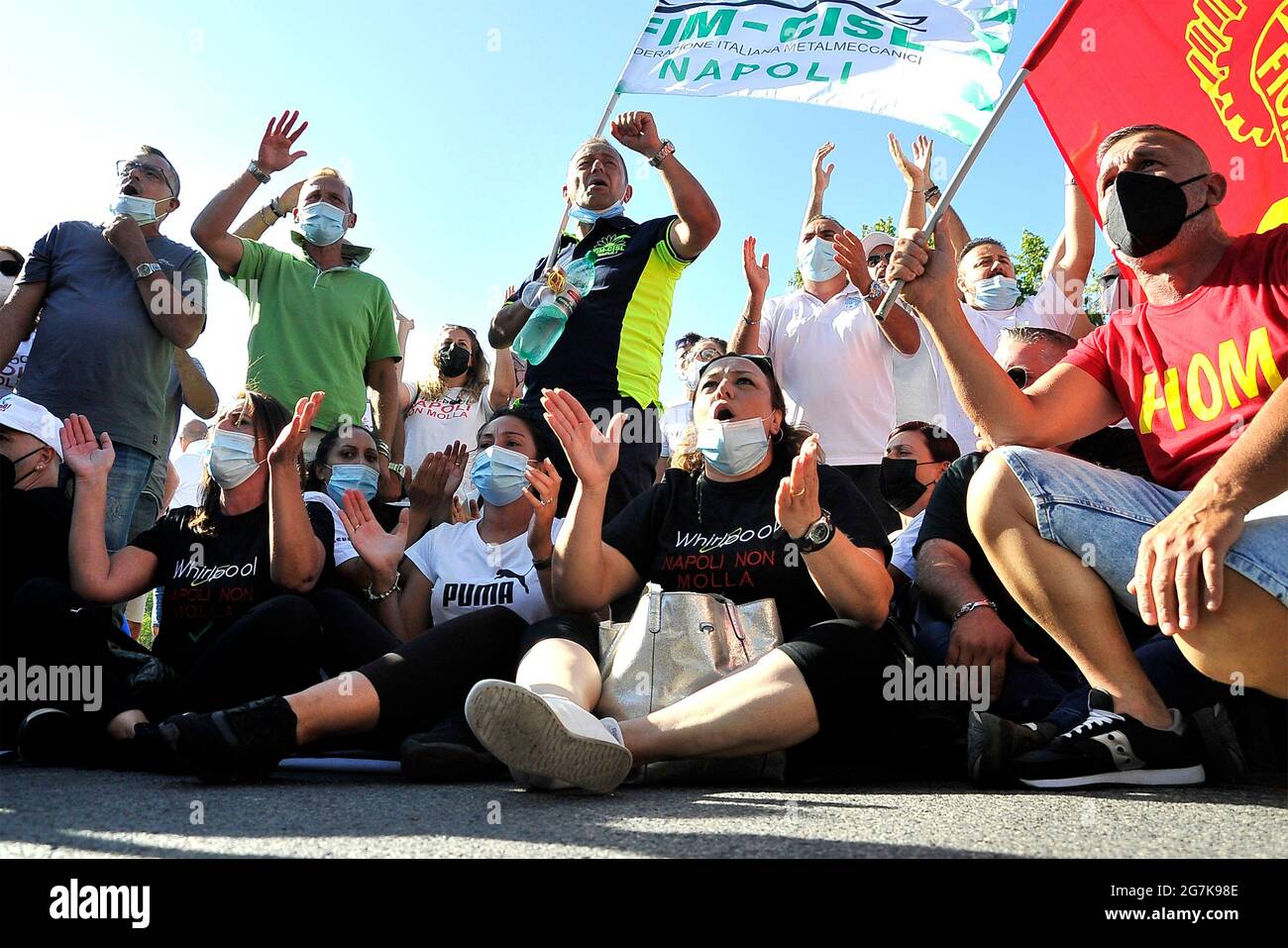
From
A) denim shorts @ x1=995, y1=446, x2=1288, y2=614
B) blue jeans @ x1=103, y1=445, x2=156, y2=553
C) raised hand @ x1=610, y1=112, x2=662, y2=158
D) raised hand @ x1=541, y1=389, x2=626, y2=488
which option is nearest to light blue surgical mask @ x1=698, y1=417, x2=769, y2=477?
raised hand @ x1=541, y1=389, x2=626, y2=488

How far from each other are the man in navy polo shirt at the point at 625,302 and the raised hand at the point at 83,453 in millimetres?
1731

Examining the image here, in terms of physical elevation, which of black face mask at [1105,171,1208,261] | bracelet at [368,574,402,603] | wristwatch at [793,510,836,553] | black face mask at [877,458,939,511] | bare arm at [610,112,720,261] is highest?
bare arm at [610,112,720,261]

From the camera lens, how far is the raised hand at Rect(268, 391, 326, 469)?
12.6 feet

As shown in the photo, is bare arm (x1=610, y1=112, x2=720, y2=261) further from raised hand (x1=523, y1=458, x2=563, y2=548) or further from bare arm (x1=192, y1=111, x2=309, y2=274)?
bare arm (x1=192, y1=111, x2=309, y2=274)

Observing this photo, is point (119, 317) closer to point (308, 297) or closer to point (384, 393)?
point (308, 297)

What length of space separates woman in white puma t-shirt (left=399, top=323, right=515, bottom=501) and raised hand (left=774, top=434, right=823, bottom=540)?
353cm

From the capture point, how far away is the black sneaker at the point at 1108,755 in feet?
8.93

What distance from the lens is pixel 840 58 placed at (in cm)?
550

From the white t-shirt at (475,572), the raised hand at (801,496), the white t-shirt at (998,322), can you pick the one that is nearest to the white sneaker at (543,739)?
the raised hand at (801,496)

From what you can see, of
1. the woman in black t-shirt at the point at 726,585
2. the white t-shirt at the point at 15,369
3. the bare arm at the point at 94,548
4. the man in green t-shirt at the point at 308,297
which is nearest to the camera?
the woman in black t-shirt at the point at 726,585

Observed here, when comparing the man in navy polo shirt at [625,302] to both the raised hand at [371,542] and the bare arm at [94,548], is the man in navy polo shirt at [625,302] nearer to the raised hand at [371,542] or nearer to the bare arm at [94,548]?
the raised hand at [371,542]
